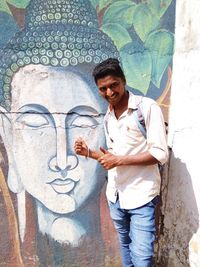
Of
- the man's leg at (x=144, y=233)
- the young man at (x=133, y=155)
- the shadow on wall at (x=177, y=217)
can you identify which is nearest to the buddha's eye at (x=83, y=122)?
the young man at (x=133, y=155)

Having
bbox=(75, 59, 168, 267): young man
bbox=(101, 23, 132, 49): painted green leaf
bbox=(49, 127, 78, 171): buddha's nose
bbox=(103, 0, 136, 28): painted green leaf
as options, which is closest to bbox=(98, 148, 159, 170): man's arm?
bbox=(75, 59, 168, 267): young man

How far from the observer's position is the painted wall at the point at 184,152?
10.2 feet

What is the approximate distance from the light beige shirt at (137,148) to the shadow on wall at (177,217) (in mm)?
507

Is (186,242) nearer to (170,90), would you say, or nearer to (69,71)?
(170,90)

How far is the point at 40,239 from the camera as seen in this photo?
11.3ft

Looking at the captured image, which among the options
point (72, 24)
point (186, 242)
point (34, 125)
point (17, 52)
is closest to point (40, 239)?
point (34, 125)

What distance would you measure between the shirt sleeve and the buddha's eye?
0.81m

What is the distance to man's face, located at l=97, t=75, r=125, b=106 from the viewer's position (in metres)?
2.63

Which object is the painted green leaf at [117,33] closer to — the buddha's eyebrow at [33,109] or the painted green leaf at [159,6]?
the painted green leaf at [159,6]

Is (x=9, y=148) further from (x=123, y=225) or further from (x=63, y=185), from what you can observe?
(x=123, y=225)

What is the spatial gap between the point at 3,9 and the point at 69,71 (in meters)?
0.63

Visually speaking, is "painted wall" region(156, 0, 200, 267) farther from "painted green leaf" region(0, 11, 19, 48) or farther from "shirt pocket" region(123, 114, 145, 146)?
"painted green leaf" region(0, 11, 19, 48)

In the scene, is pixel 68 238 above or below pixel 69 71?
below

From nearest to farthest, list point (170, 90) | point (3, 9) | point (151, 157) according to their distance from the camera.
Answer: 1. point (151, 157)
2. point (3, 9)
3. point (170, 90)
